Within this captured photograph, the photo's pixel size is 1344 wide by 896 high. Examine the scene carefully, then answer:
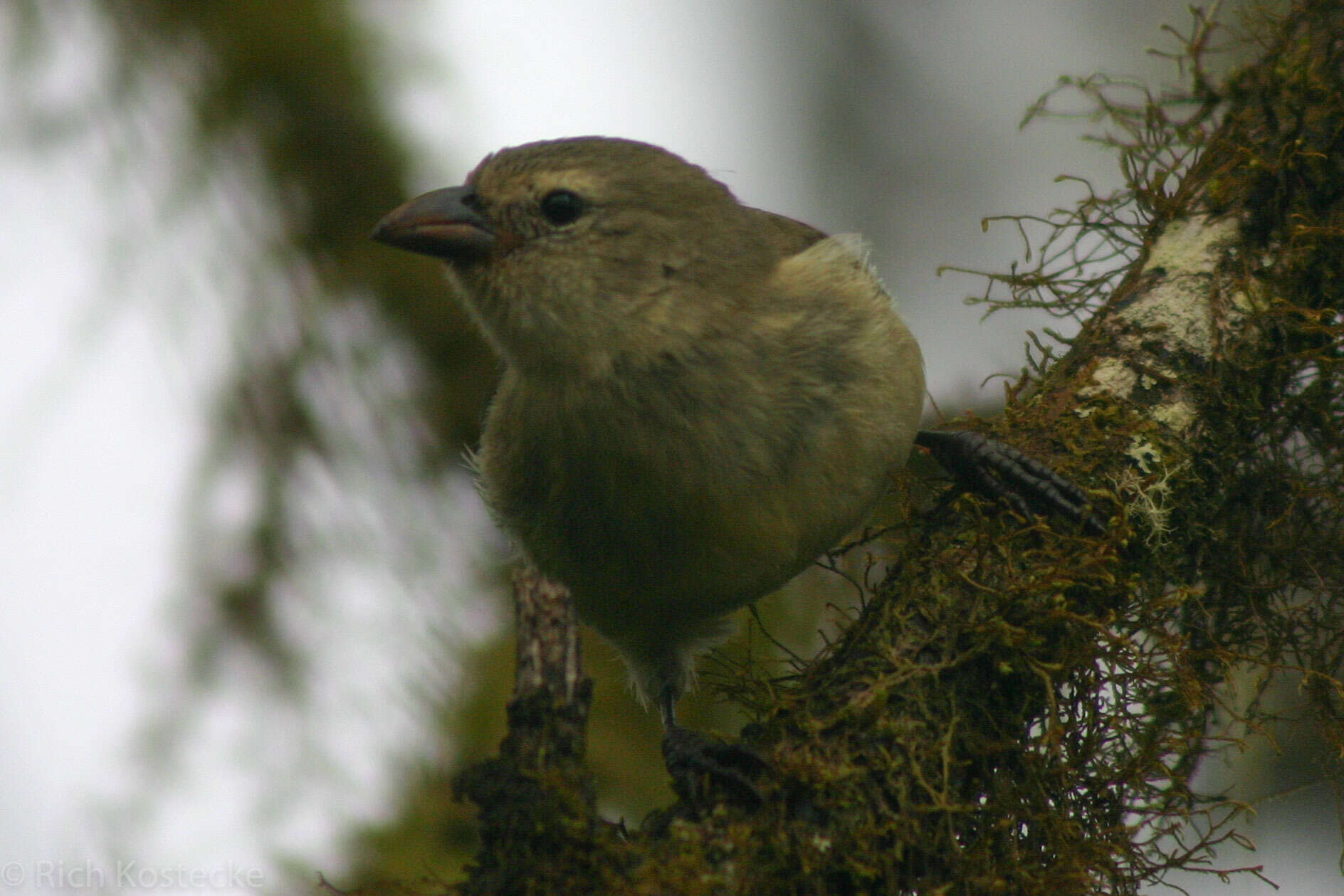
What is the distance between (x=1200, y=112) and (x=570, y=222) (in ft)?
7.11

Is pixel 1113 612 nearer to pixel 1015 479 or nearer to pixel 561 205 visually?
pixel 1015 479

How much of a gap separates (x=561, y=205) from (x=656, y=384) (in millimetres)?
652

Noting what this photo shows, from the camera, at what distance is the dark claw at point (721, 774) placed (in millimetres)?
2760

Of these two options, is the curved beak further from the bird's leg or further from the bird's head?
the bird's leg

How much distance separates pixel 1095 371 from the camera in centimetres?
378

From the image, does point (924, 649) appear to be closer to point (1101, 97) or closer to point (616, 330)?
point (616, 330)

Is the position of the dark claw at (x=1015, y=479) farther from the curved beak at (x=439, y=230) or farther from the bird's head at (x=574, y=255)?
the curved beak at (x=439, y=230)

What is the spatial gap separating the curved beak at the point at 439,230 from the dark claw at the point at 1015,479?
1.56 meters

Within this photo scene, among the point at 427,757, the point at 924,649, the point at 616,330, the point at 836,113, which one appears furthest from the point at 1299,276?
the point at 836,113

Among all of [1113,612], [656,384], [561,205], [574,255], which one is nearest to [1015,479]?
[1113,612]

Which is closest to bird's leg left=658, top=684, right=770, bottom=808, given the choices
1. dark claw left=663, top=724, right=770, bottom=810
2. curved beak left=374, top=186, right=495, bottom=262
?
dark claw left=663, top=724, right=770, bottom=810

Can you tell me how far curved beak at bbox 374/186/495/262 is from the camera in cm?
376

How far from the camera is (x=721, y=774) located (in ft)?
9.20

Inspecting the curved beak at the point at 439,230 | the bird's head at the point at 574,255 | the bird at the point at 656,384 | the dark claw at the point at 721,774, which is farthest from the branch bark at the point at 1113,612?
the curved beak at the point at 439,230
